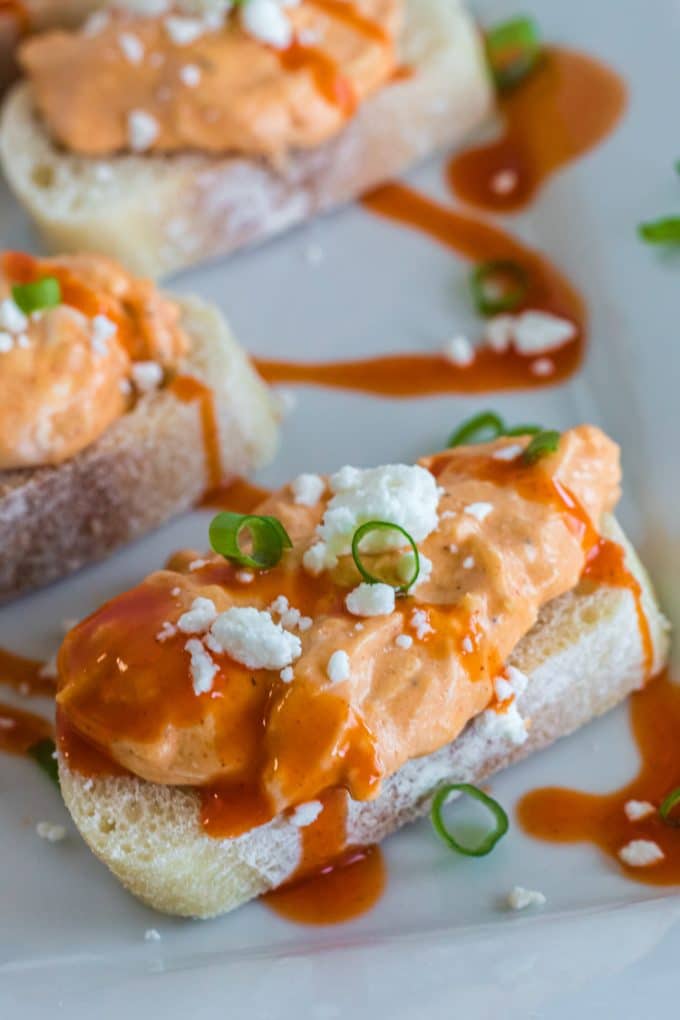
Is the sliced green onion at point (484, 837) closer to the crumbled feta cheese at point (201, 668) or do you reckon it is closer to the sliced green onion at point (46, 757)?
the crumbled feta cheese at point (201, 668)

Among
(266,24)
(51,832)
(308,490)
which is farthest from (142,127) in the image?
(51,832)

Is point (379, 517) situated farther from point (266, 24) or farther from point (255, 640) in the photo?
point (266, 24)

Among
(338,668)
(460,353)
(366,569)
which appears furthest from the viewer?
(460,353)

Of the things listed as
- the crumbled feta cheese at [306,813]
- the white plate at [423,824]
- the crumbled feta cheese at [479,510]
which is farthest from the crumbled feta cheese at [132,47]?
the crumbled feta cheese at [306,813]

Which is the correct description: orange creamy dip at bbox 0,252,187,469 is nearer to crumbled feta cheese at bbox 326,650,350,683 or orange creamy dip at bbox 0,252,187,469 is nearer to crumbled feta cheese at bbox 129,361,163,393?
crumbled feta cheese at bbox 129,361,163,393

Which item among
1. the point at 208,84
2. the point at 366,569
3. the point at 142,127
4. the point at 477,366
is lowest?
the point at 477,366

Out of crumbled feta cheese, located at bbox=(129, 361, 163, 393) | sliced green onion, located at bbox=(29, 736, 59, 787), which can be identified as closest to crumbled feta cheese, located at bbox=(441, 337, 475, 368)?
crumbled feta cheese, located at bbox=(129, 361, 163, 393)
